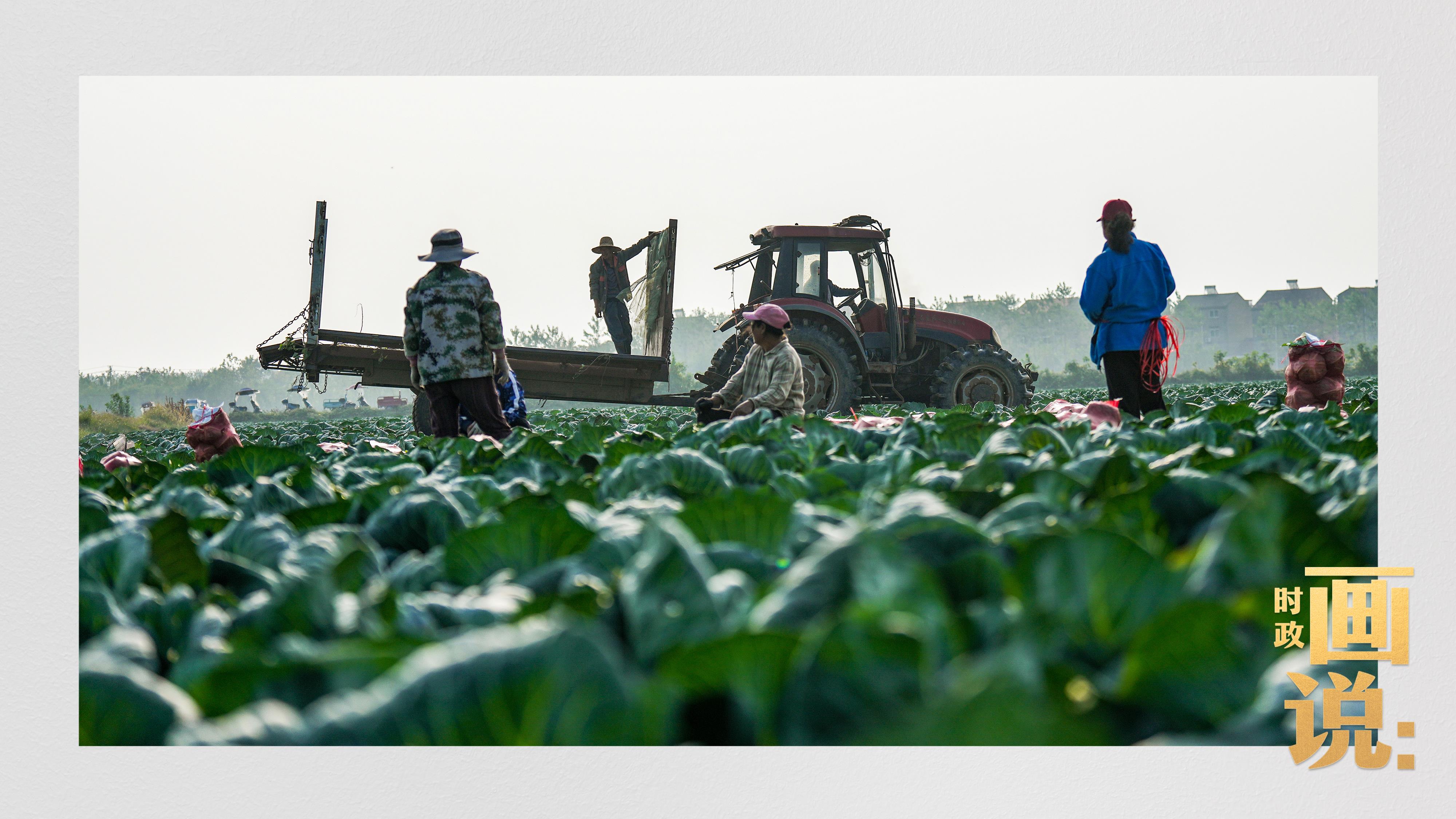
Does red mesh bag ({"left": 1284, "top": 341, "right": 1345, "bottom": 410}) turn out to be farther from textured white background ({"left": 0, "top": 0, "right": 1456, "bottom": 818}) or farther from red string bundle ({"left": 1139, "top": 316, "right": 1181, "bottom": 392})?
textured white background ({"left": 0, "top": 0, "right": 1456, "bottom": 818})

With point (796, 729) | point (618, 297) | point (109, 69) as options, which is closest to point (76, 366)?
point (109, 69)

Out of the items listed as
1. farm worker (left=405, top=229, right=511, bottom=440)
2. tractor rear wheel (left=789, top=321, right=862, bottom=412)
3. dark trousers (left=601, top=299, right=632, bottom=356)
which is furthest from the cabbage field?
dark trousers (left=601, top=299, right=632, bottom=356)

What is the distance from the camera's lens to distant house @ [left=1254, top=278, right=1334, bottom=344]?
57406 mm

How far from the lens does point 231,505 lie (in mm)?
2324

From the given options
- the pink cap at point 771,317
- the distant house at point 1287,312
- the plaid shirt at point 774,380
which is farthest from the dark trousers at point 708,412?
the distant house at point 1287,312

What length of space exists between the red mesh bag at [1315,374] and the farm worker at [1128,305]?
660mm

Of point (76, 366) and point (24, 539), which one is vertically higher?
point (76, 366)

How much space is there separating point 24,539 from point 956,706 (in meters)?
2.23

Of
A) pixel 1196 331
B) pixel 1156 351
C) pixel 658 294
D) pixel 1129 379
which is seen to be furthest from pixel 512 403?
pixel 1196 331

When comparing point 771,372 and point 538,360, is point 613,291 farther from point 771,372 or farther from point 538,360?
point 771,372

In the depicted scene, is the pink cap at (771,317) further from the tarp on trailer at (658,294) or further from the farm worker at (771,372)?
the tarp on trailer at (658,294)

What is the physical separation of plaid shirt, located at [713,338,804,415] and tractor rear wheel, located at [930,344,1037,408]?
5.33 meters

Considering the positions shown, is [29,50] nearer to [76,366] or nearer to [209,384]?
[76,366]

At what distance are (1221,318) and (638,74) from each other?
3397 inches
